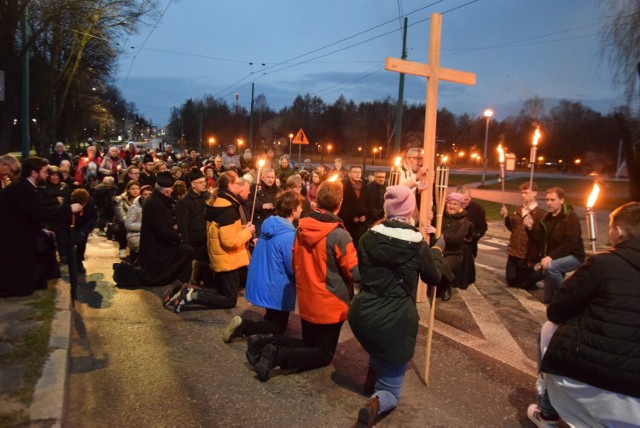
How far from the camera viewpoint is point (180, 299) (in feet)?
22.2

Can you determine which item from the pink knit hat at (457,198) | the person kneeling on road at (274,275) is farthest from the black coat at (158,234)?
the pink knit hat at (457,198)

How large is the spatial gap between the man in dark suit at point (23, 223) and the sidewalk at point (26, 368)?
0.70 ft

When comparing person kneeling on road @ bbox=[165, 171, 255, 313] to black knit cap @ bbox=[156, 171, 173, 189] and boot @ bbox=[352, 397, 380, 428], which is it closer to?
black knit cap @ bbox=[156, 171, 173, 189]

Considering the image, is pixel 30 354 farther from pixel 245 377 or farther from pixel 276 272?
pixel 276 272

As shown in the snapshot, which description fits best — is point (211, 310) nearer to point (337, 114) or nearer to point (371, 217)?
point (371, 217)

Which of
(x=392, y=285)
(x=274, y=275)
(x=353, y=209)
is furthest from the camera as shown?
(x=353, y=209)

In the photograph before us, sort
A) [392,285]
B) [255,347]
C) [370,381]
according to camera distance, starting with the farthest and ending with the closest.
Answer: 1. [255,347]
2. [370,381]
3. [392,285]

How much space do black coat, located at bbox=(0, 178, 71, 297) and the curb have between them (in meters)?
0.89

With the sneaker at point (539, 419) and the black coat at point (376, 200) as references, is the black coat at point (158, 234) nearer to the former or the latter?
the black coat at point (376, 200)

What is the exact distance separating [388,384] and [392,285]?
82 cm

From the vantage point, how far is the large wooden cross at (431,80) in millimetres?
5855

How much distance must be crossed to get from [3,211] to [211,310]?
280cm

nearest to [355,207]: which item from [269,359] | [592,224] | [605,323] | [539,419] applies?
[269,359]

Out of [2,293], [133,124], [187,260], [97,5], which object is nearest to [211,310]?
[187,260]
